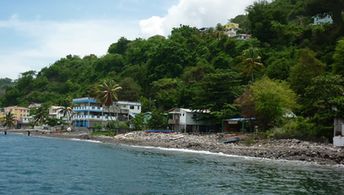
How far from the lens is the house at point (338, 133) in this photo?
43.7 m

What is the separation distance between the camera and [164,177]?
2869cm

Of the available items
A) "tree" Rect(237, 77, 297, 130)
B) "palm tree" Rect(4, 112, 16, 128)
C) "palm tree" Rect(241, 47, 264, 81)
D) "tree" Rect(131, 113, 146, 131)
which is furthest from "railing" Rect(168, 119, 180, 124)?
"palm tree" Rect(4, 112, 16, 128)

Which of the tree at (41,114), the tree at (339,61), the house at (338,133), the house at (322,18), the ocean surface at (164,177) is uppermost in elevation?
the house at (322,18)

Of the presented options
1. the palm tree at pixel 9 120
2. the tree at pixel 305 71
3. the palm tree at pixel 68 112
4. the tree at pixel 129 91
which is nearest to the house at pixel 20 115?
the palm tree at pixel 9 120

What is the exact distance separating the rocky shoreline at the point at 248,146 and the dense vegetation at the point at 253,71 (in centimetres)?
356

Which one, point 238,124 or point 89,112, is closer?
point 238,124

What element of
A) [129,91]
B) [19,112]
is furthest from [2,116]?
[129,91]

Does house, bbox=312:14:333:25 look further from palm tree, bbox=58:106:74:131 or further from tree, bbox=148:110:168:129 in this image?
palm tree, bbox=58:106:74:131

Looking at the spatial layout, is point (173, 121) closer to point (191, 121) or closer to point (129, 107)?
point (191, 121)

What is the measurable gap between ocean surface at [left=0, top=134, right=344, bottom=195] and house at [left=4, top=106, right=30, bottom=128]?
10075 cm

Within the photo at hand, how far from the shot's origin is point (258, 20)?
95.8 metres

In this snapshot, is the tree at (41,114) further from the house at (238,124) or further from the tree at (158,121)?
the house at (238,124)

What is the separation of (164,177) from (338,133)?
2475cm

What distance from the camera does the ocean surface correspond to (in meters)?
23.6
